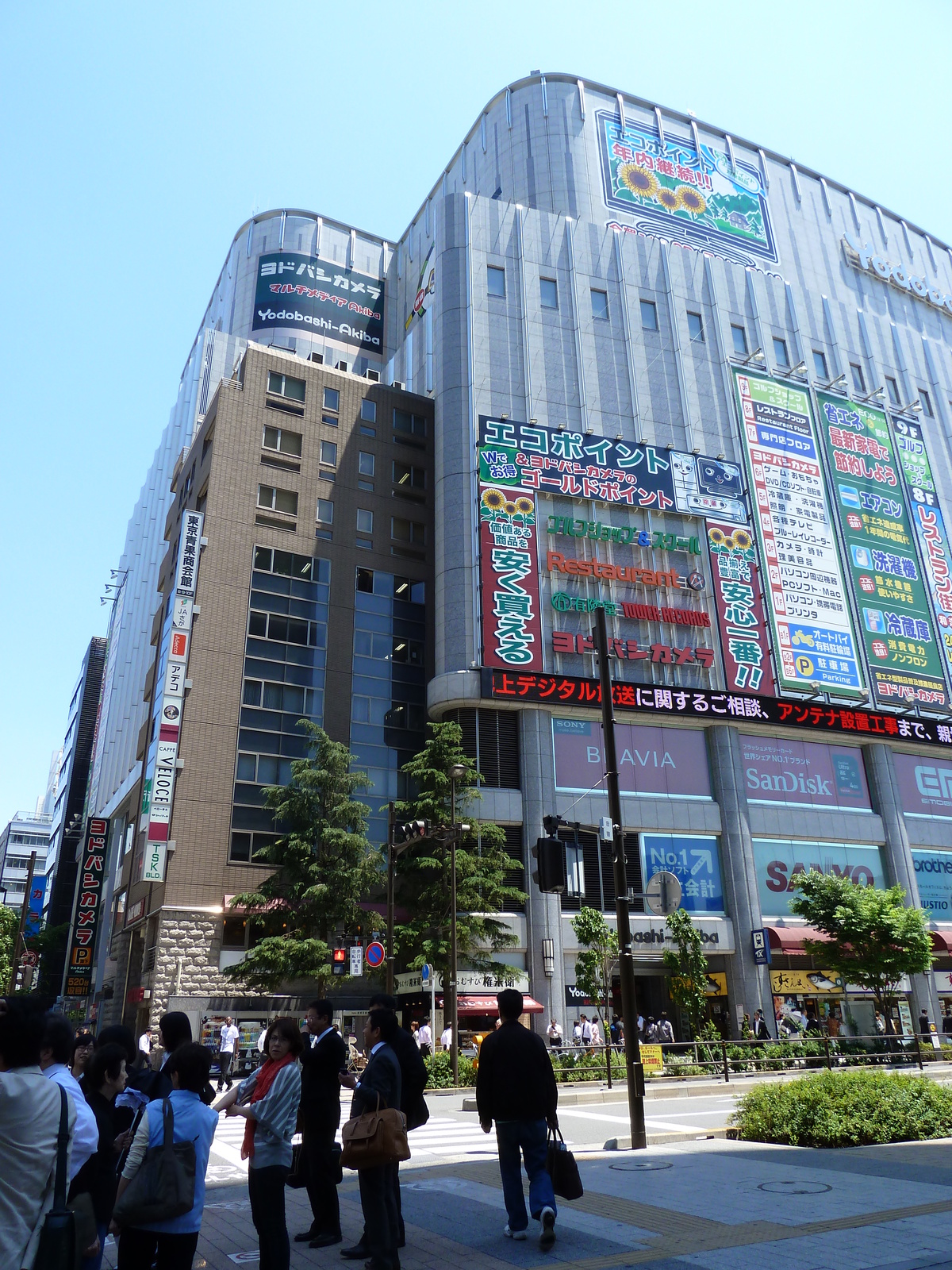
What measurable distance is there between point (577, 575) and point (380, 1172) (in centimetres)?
3740

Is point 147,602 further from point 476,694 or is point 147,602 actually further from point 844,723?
point 844,723

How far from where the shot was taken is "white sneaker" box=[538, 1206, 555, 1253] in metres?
7.41

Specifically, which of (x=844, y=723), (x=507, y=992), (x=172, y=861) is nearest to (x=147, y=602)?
(x=172, y=861)

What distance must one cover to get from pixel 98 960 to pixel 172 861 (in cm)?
2829

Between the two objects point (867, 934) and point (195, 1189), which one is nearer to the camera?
point (195, 1189)

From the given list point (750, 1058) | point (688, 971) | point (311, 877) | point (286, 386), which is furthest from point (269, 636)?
point (750, 1058)

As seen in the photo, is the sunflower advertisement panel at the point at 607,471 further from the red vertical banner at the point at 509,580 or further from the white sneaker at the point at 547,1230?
the white sneaker at the point at 547,1230

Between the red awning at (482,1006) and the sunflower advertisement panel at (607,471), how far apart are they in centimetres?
2232

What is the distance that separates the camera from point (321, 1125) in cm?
791

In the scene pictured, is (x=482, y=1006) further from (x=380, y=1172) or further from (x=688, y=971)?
(x=380, y=1172)

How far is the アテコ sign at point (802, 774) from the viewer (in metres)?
43.4

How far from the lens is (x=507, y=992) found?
27.5ft

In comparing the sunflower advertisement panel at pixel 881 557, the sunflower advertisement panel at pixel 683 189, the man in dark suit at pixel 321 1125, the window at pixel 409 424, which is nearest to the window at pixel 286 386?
the window at pixel 409 424

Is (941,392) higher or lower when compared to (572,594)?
higher
